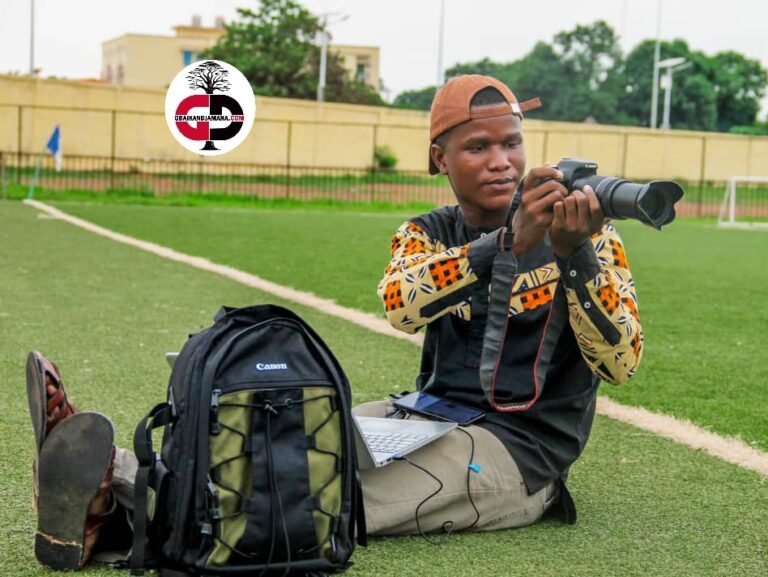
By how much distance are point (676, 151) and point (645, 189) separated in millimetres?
49880

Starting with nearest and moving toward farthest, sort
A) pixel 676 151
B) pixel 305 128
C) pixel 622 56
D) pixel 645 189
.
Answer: pixel 645 189, pixel 305 128, pixel 676 151, pixel 622 56

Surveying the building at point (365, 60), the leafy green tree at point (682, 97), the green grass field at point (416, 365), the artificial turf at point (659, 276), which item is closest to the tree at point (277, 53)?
the leafy green tree at point (682, 97)

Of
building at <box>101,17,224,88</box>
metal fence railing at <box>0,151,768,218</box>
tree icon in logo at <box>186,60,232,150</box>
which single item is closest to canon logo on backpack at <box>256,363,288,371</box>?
tree icon in logo at <box>186,60,232,150</box>

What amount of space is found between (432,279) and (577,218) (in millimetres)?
547

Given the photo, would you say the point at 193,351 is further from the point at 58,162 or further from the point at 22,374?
the point at 58,162

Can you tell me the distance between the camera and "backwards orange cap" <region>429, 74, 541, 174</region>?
342 centimetres

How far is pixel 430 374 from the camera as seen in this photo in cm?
379

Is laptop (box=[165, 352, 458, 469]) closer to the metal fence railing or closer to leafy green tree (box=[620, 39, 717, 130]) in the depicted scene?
the metal fence railing

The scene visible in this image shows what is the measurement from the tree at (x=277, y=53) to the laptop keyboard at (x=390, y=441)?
56598mm

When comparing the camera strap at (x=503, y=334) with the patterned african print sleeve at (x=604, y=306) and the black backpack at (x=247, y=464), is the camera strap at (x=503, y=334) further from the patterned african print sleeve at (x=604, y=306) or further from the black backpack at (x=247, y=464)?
the black backpack at (x=247, y=464)

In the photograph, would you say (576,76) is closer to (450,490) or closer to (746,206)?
(746,206)

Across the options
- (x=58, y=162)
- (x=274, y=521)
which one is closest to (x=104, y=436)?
(x=274, y=521)

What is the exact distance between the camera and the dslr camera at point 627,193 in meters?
2.62

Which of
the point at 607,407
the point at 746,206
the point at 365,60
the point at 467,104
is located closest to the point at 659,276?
the point at 607,407
